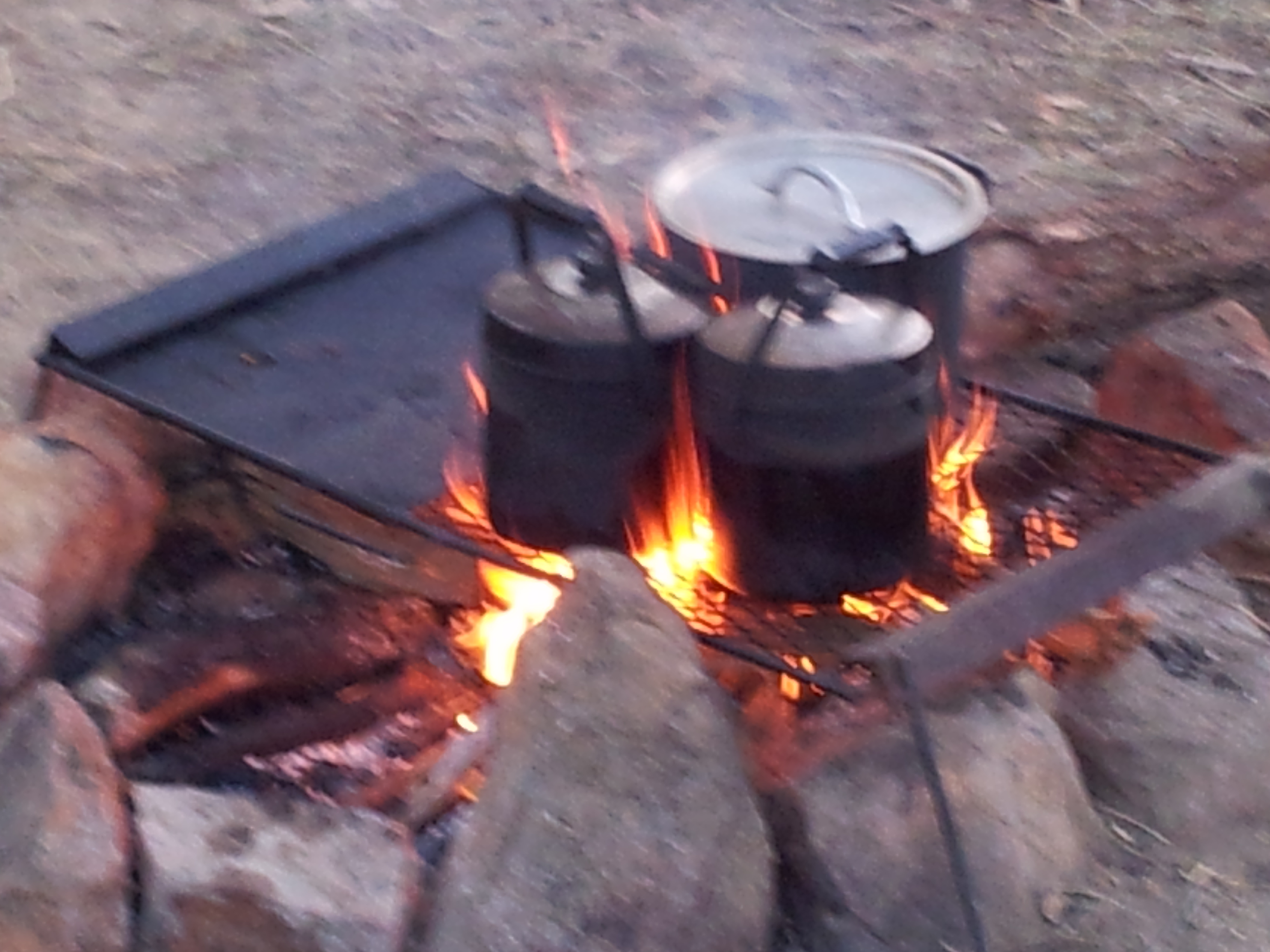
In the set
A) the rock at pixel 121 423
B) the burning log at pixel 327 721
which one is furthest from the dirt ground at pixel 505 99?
the burning log at pixel 327 721

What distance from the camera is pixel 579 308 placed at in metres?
1.15

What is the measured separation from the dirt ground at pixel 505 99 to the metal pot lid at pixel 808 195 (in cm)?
65

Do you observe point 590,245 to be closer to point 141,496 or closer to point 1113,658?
point 141,496

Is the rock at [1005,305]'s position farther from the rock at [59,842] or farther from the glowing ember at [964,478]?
the rock at [59,842]

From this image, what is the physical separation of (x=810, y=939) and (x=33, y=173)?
178cm

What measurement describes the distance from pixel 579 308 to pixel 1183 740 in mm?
646

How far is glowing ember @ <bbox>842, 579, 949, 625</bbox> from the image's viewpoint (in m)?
1.22

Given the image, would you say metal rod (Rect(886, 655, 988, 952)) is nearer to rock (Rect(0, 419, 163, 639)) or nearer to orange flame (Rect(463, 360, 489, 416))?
orange flame (Rect(463, 360, 489, 416))

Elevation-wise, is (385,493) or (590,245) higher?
(590,245)

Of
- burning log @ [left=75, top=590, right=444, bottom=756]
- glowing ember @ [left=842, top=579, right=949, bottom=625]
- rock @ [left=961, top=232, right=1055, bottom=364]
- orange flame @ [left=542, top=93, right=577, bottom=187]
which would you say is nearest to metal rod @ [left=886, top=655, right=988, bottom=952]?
glowing ember @ [left=842, top=579, right=949, bottom=625]

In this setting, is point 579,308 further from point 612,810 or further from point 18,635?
point 18,635

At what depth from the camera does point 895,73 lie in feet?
8.50

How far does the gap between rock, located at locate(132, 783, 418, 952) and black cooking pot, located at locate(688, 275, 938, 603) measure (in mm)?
362

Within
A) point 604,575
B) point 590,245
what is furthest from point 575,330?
point 590,245
